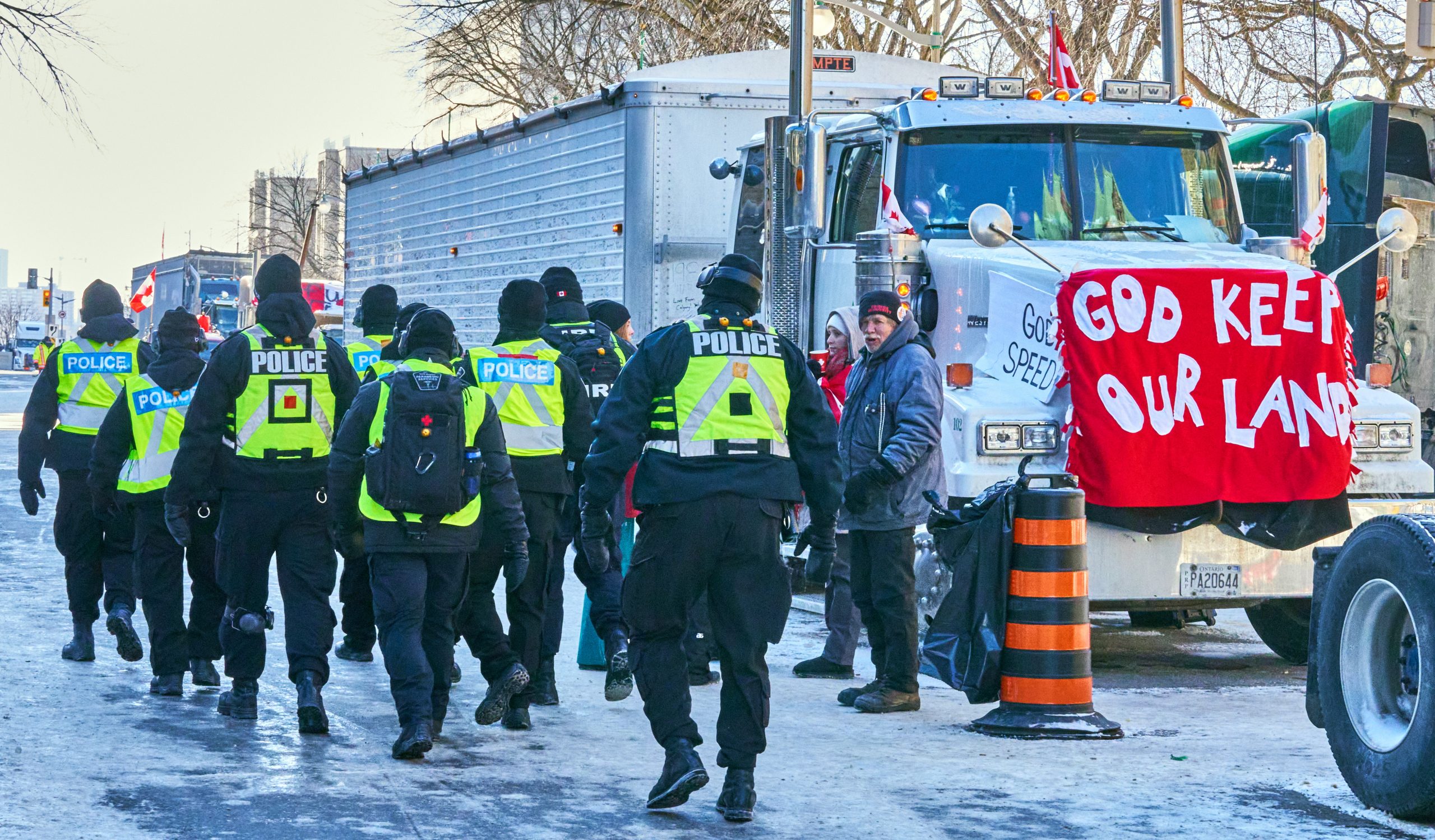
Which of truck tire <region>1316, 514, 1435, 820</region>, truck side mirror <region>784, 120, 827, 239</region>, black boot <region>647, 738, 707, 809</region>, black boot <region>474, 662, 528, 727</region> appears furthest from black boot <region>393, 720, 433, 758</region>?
truck side mirror <region>784, 120, 827, 239</region>

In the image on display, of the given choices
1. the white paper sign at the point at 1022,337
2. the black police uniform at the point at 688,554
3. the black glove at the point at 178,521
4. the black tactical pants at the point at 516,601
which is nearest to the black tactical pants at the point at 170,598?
the black glove at the point at 178,521

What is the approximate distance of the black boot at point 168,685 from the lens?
28.4 feet

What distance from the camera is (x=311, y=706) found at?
779cm

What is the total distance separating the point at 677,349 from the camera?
662cm

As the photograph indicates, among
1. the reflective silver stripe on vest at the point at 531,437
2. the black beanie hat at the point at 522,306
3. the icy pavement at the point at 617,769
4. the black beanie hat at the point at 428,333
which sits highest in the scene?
the black beanie hat at the point at 522,306

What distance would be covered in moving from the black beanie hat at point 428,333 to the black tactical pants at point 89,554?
2.92 metres

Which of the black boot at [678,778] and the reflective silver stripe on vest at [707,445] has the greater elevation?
the reflective silver stripe on vest at [707,445]

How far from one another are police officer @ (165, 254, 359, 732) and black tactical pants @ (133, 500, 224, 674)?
68 centimetres

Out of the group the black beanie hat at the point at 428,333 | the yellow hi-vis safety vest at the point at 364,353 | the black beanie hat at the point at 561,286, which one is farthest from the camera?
the yellow hi-vis safety vest at the point at 364,353

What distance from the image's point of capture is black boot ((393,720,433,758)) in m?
7.23

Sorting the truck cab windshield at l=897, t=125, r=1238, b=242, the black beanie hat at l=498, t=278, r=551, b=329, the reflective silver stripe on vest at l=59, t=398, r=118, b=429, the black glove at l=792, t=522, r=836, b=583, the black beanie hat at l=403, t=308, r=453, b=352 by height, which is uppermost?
the truck cab windshield at l=897, t=125, r=1238, b=242

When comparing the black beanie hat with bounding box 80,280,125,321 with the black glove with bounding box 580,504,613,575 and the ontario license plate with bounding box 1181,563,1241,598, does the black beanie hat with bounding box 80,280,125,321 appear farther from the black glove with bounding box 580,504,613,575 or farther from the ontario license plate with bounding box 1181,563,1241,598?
the ontario license plate with bounding box 1181,563,1241,598

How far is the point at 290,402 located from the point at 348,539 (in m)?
0.67

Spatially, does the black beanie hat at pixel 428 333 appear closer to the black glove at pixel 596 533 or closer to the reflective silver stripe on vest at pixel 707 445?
the black glove at pixel 596 533
